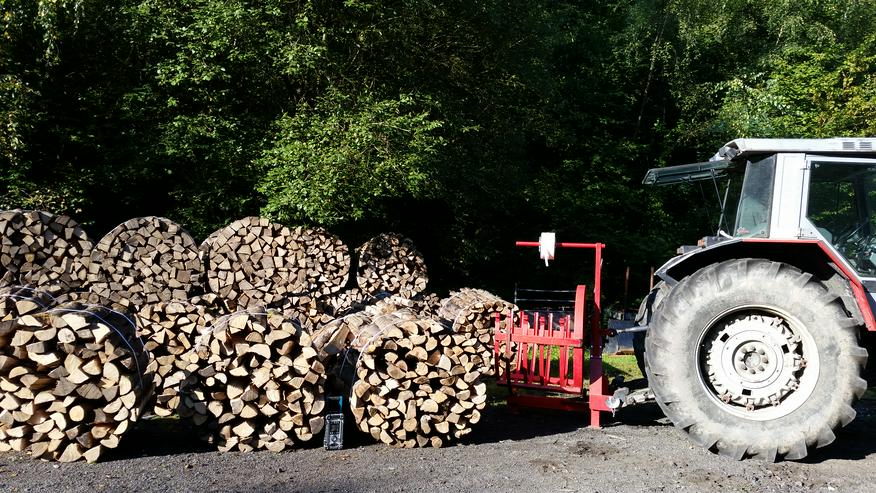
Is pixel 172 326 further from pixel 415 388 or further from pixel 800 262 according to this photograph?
pixel 800 262

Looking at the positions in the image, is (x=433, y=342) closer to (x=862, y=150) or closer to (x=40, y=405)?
(x=40, y=405)

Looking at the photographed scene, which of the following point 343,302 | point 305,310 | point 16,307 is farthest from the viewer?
point 343,302

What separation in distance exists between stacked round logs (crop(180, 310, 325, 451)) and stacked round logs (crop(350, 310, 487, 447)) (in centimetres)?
42

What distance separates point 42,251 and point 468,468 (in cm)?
563

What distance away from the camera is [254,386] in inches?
237

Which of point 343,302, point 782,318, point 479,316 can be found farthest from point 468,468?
point 343,302

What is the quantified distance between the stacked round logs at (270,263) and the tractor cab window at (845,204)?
6451 mm

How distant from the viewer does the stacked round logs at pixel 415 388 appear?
6.13 meters

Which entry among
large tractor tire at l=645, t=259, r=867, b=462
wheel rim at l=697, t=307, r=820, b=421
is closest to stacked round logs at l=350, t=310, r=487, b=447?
large tractor tire at l=645, t=259, r=867, b=462

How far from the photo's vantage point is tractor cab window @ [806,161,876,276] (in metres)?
6.02

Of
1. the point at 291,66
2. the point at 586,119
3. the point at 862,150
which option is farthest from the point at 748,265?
the point at 586,119

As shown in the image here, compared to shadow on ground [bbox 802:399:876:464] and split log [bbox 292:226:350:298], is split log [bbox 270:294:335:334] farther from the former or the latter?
shadow on ground [bbox 802:399:876:464]

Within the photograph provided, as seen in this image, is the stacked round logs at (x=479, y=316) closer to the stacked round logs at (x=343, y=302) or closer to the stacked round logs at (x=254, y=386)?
the stacked round logs at (x=343, y=302)

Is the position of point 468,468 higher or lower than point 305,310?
lower
